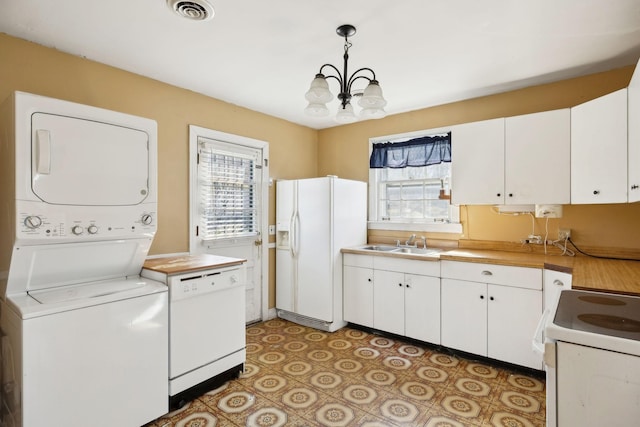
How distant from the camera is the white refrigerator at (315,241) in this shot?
11.8 feet

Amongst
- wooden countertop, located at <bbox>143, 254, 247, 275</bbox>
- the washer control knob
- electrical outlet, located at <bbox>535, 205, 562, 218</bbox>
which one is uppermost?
electrical outlet, located at <bbox>535, 205, 562, 218</bbox>

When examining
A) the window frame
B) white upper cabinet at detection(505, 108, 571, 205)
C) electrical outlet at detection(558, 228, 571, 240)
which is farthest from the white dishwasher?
electrical outlet at detection(558, 228, 571, 240)

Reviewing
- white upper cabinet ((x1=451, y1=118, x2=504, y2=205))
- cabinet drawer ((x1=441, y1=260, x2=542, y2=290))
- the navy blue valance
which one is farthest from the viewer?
the navy blue valance

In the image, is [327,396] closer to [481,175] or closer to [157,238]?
[157,238]

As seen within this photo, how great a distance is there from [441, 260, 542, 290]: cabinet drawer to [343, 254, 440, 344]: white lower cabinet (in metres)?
0.13

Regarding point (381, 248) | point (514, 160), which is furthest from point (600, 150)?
point (381, 248)

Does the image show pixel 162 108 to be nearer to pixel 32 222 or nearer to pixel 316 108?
pixel 32 222

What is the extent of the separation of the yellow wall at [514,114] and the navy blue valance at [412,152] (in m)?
0.13

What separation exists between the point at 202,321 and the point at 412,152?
2758 millimetres

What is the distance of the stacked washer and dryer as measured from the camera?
5.61 feet

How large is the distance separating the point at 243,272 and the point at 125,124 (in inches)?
52.6

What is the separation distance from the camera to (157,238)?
2.93 meters

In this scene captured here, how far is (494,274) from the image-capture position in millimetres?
2729

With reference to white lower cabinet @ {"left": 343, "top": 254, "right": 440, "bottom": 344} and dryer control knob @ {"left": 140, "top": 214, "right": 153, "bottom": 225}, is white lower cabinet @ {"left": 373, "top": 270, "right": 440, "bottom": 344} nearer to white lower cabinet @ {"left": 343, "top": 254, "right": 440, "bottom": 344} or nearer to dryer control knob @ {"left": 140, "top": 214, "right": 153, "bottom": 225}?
white lower cabinet @ {"left": 343, "top": 254, "right": 440, "bottom": 344}
